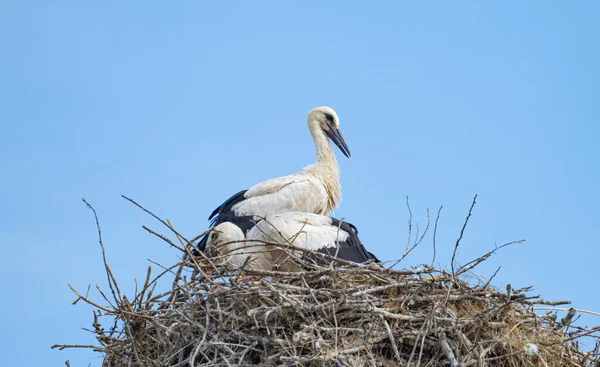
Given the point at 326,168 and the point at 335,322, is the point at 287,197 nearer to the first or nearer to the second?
the point at 326,168

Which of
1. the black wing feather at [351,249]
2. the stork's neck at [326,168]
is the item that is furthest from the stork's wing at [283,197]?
the black wing feather at [351,249]

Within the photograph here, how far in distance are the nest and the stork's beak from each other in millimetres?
4728

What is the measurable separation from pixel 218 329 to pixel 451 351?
130cm

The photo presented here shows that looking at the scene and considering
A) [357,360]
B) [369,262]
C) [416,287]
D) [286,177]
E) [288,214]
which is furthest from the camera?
[286,177]

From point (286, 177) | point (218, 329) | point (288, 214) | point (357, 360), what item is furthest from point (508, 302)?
point (286, 177)

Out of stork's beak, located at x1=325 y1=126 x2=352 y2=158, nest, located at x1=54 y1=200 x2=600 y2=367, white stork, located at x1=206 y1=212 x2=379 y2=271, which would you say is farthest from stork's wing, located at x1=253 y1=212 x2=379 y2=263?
stork's beak, located at x1=325 y1=126 x2=352 y2=158

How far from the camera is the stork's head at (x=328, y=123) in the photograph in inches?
428

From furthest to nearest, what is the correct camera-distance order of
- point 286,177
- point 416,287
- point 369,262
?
point 286,177
point 369,262
point 416,287

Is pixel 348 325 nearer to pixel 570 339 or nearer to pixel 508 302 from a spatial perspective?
pixel 508 302

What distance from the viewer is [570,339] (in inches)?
232

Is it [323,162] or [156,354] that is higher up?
[323,162]

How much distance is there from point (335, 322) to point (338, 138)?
5404 mm

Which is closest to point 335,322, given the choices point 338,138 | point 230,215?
point 230,215

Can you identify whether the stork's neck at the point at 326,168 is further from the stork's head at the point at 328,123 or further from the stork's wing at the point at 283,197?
the stork's wing at the point at 283,197
